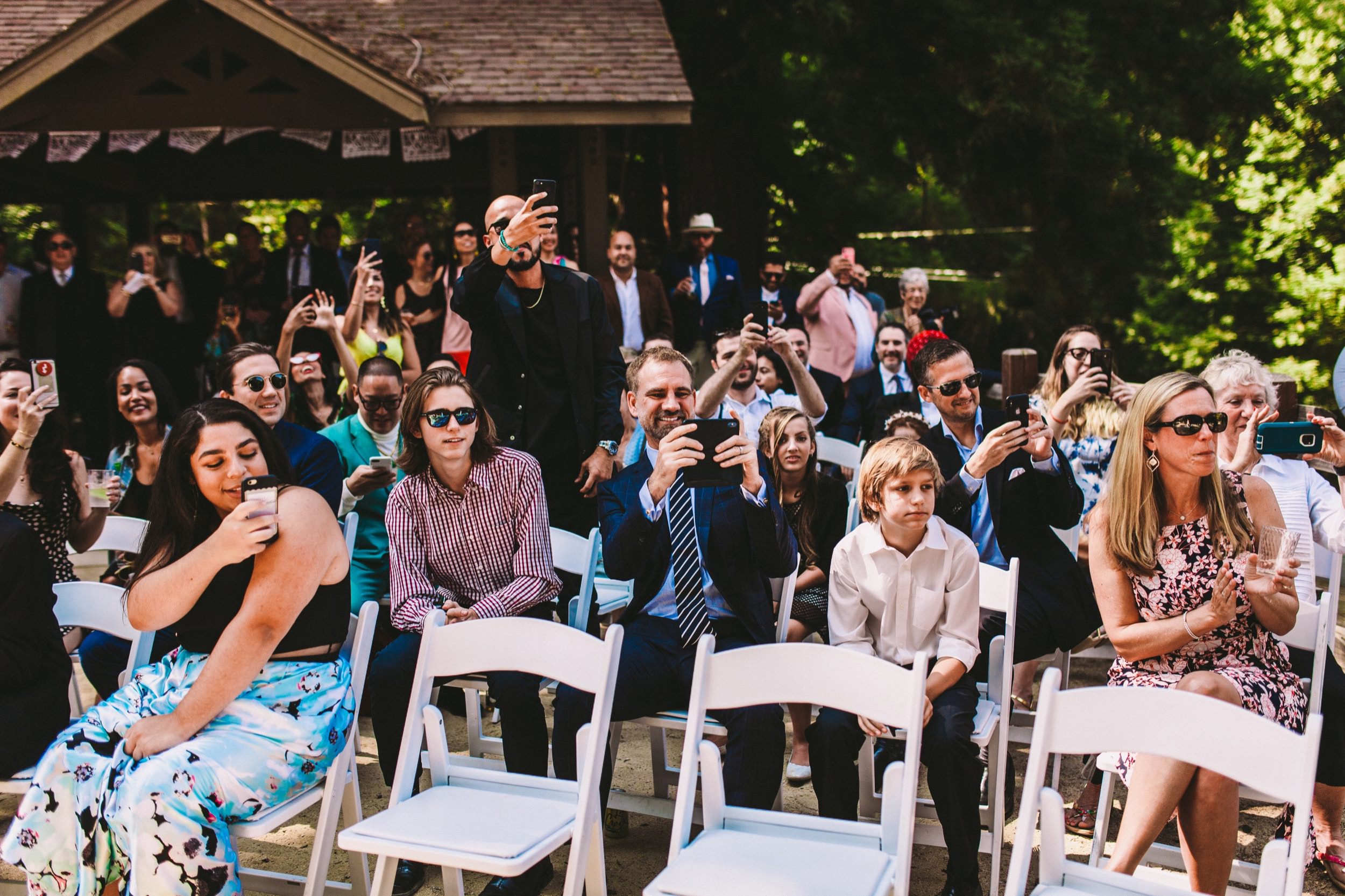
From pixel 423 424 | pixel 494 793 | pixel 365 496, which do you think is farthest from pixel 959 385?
pixel 365 496

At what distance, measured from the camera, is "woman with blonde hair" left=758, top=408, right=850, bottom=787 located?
439 cm

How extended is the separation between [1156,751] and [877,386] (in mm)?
4391

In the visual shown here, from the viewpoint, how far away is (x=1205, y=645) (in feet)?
10.4

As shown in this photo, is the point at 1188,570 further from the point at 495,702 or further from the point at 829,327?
the point at 829,327

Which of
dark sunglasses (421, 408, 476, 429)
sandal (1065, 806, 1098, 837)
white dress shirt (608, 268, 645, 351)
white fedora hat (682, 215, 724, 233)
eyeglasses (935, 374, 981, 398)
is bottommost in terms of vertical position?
sandal (1065, 806, 1098, 837)

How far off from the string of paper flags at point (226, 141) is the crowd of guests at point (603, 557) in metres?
4.60

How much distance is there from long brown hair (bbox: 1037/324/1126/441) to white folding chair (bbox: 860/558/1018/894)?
166 cm

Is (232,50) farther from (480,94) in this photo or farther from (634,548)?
(634,548)

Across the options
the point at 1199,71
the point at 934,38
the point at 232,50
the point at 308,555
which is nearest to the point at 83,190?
the point at 232,50

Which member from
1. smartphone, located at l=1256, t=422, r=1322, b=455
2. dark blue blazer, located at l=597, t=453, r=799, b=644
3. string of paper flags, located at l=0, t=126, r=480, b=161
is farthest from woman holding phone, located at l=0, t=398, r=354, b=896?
string of paper flags, located at l=0, t=126, r=480, b=161

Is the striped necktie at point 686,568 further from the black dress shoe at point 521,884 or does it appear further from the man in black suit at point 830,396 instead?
Result: the man in black suit at point 830,396

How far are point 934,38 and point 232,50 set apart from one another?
21.5 ft

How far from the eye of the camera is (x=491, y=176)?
869 centimetres

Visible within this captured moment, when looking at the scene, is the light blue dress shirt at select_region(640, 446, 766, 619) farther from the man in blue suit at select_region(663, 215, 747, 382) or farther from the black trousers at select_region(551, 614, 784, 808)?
the man in blue suit at select_region(663, 215, 747, 382)
